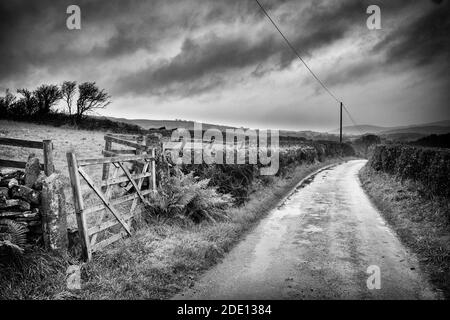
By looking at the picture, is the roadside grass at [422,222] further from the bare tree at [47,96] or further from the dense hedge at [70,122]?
the bare tree at [47,96]

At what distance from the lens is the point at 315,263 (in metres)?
6.18

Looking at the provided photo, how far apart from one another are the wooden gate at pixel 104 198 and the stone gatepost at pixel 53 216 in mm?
300

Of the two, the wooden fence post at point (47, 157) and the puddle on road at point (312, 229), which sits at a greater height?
the wooden fence post at point (47, 157)

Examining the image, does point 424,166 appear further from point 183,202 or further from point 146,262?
point 146,262

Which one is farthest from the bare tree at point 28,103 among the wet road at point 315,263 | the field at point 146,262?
the wet road at point 315,263

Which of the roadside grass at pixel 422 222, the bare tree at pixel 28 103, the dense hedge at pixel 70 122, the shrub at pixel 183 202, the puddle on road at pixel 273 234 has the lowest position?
the puddle on road at pixel 273 234

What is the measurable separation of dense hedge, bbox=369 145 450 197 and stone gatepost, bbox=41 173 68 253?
432 inches

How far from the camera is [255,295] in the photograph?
15.9 feet

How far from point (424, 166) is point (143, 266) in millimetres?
11927

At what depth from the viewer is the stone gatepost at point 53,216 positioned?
17.0 ft
